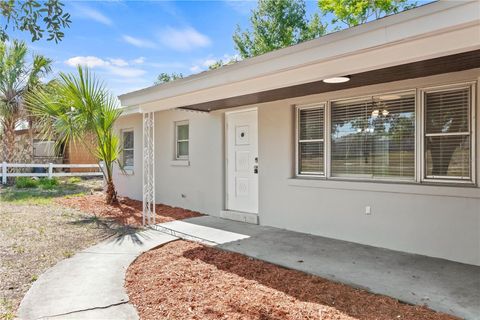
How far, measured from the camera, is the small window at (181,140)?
31.1 feet

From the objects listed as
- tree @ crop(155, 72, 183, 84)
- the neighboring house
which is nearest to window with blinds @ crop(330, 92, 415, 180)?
the neighboring house

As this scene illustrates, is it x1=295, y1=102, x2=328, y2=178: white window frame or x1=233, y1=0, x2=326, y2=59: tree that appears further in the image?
x1=233, y1=0, x2=326, y2=59: tree

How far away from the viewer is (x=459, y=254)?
15.7ft

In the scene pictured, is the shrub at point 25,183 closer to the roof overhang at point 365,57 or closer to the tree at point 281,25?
the roof overhang at point 365,57

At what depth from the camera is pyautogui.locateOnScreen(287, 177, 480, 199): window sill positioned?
4.73 meters

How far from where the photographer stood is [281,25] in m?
23.7

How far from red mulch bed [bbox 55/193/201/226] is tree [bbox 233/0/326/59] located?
16.4m

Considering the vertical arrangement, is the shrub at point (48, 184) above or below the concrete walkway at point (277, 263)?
above

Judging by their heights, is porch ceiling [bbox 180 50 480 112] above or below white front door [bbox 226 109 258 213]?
Result: above

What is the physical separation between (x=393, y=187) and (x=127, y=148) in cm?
894

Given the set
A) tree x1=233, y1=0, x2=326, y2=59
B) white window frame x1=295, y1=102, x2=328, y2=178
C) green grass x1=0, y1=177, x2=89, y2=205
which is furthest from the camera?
tree x1=233, y1=0, x2=326, y2=59

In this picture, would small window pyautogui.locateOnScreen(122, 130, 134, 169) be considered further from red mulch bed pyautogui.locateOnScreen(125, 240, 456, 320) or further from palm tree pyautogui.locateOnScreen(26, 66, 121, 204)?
red mulch bed pyautogui.locateOnScreen(125, 240, 456, 320)

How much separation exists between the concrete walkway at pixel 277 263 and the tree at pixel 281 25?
19298 millimetres

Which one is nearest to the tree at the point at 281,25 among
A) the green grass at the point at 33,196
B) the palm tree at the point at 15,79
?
the palm tree at the point at 15,79
